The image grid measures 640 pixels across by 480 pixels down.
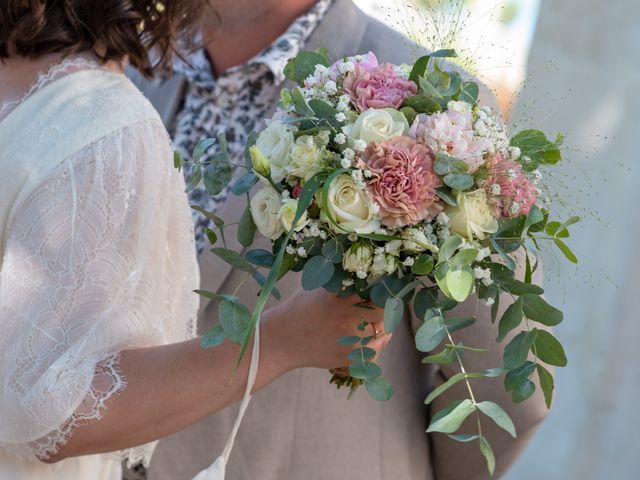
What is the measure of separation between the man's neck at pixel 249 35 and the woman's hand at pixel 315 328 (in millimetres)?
1145

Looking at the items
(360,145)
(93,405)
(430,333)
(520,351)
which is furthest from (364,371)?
(93,405)

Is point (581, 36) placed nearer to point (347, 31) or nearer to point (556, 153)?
point (347, 31)

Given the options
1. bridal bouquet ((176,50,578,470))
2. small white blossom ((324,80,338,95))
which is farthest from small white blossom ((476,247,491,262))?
small white blossom ((324,80,338,95))

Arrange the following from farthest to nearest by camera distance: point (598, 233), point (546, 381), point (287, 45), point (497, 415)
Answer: point (598, 233)
point (287, 45)
point (546, 381)
point (497, 415)

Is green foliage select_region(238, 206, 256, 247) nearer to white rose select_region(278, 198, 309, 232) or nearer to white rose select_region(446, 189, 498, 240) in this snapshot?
white rose select_region(278, 198, 309, 232)

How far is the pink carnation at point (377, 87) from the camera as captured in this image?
4.85ft

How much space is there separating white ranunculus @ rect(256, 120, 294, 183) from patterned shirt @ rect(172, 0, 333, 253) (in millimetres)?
966

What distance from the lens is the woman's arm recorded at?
1.60 meters

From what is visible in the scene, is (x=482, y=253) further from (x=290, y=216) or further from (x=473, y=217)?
(x=290, y=216)

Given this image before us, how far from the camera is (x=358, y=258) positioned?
56.3 inches

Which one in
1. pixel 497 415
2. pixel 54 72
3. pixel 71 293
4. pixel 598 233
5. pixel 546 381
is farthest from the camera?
pixel 598 233

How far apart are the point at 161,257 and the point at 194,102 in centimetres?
108

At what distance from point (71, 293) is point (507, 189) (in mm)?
720

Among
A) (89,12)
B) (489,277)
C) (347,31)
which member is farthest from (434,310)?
(347,31)
